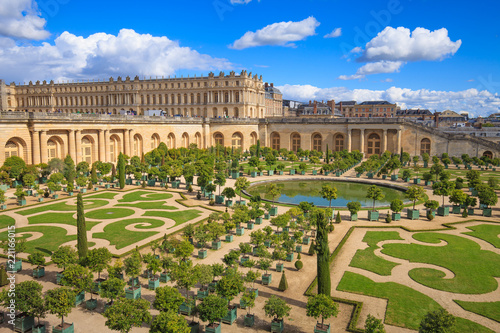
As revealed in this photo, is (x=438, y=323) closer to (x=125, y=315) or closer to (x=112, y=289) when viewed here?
(x=125, y=315)

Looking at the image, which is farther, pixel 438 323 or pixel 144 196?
pixel 144 196

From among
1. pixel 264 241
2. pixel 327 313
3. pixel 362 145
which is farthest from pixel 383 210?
pixel 362 145

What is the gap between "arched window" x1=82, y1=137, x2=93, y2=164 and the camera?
171ft

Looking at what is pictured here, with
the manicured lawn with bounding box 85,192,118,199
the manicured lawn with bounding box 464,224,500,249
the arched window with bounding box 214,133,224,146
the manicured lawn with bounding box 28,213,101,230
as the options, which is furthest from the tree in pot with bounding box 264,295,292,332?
the arched window with bounding box 214,133,224,146

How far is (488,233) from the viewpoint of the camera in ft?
90.6

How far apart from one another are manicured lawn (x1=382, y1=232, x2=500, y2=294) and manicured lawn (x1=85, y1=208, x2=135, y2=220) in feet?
66.6

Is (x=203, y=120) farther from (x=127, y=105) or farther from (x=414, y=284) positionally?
(x=414, y=284)

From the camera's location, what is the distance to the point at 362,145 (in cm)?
7106

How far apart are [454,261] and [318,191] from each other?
18.3m

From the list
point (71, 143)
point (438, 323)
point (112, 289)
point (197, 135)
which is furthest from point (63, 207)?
point (197, 135)

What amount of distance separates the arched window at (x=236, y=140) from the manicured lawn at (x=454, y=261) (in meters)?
51.7

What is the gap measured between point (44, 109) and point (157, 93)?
32914 millimetres

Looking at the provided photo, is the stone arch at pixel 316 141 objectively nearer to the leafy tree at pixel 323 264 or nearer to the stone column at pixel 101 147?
the stone column at pixel 101 147

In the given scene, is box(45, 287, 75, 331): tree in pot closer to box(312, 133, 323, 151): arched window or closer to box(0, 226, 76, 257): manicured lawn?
box(0, 226, 76, 257): manicured lawn
